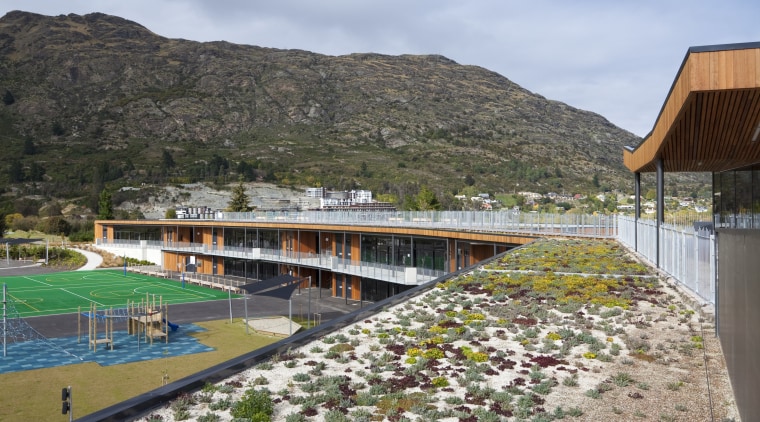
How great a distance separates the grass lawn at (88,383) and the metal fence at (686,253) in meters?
18.9

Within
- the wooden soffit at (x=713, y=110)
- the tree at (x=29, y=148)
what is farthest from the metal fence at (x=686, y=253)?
the tree at (x=29, y=148)

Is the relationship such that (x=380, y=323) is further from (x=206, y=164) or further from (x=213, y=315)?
(x=206, y=164)

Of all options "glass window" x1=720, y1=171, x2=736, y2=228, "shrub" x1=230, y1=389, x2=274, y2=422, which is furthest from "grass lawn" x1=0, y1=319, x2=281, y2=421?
"glass window" x1=720, y1=171, x2=736, y2=228

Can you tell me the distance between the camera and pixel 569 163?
146 meters

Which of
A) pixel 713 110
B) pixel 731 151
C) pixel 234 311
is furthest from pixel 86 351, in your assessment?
pixel 731 151

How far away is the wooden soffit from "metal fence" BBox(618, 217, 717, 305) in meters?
2.55

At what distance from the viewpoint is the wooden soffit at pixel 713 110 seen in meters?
Result: 9.84

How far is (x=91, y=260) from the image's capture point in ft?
254

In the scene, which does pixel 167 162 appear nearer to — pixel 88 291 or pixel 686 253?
pixel 88 291

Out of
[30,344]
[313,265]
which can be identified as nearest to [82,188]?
[313,265]

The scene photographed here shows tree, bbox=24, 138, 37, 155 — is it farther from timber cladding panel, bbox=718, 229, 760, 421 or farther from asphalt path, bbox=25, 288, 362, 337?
timber cladding panel, bbox=718, 229, 760, 421

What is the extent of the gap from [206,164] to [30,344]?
456 feet

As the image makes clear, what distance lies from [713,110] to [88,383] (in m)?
24.2

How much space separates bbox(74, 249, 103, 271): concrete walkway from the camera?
243 feet
